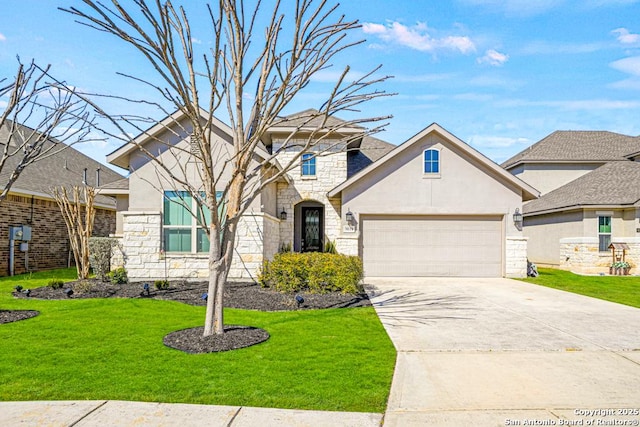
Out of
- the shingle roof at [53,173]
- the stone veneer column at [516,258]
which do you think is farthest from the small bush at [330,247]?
the shingle roof at [53,173]

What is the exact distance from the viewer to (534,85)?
1759 centimetres

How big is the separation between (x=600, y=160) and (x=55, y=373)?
2748 cm

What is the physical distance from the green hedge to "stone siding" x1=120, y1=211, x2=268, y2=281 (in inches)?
70.0

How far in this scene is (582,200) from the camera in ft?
58.7

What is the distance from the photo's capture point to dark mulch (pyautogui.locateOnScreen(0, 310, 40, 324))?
304 inches

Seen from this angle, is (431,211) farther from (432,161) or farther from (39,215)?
(39,215)

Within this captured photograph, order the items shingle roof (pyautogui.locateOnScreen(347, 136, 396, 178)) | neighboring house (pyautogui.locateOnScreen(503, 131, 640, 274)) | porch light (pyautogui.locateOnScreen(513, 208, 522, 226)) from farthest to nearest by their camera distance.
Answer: shingle roof (pyautogui.locateOnScreen(347, 136, 396, 178)) → neighboring house (pyautogui.locateOnScreen(503, 131, 640, 274)) → porch light (pyautogui.locateOnScreen(513, 208, 522, 226))

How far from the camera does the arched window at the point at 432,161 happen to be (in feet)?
50.3

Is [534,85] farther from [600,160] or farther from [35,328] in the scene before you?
[35,328]

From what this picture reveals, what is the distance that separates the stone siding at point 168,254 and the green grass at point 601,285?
895 centimetres

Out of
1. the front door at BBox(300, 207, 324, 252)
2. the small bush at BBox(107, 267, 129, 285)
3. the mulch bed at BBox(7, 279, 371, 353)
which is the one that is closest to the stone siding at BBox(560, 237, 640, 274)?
the front door at BBox(300, 207, 324, 252)

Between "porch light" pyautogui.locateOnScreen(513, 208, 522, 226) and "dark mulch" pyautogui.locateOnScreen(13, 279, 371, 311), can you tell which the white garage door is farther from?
"dark mulch" pyautogui.locateOnScreen(13, 279, 371, 311)

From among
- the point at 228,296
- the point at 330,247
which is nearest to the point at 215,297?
the point at 228,296

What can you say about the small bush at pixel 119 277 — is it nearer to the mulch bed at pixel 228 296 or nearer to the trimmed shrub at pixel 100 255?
the mulch bed at pixel 228 296
